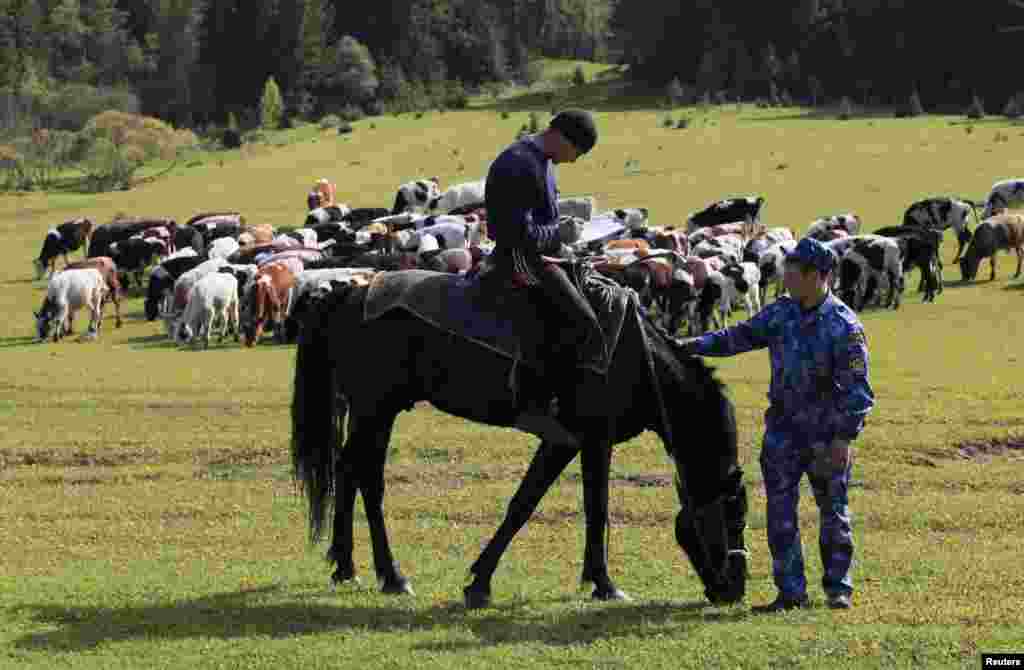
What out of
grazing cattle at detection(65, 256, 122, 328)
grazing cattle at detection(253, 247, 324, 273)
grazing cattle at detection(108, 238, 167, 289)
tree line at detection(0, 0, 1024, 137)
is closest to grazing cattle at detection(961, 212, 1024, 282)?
grazing cattle at detection(253, 247, 324, 273)

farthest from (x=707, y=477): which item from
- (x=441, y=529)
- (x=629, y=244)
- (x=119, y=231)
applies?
(x=119, y=231)

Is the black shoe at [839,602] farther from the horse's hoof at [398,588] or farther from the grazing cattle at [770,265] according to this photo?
the grazing cattle at [770,265]

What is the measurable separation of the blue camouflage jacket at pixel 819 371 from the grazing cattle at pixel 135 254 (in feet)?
96.3

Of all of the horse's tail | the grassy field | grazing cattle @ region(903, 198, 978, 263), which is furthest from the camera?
grazing cattle @ region(903, 198, 978, 263)

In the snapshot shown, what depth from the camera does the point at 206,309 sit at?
27.6 metres

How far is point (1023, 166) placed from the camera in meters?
44.9

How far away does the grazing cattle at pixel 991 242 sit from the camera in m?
30.8

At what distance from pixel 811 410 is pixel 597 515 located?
157cm

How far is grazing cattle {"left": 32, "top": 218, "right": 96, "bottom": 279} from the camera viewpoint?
3912cm

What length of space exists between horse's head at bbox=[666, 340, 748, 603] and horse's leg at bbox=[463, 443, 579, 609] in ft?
2.28

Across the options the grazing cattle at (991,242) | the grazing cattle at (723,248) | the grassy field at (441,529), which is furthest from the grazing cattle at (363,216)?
the grazing cattle at (991,242)

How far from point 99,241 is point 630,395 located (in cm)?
3233

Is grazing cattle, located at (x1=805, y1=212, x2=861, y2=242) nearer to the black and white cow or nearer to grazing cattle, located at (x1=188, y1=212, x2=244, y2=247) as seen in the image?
the black and white cow

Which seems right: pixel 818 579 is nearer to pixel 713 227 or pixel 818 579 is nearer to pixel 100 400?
pixel 100 400
